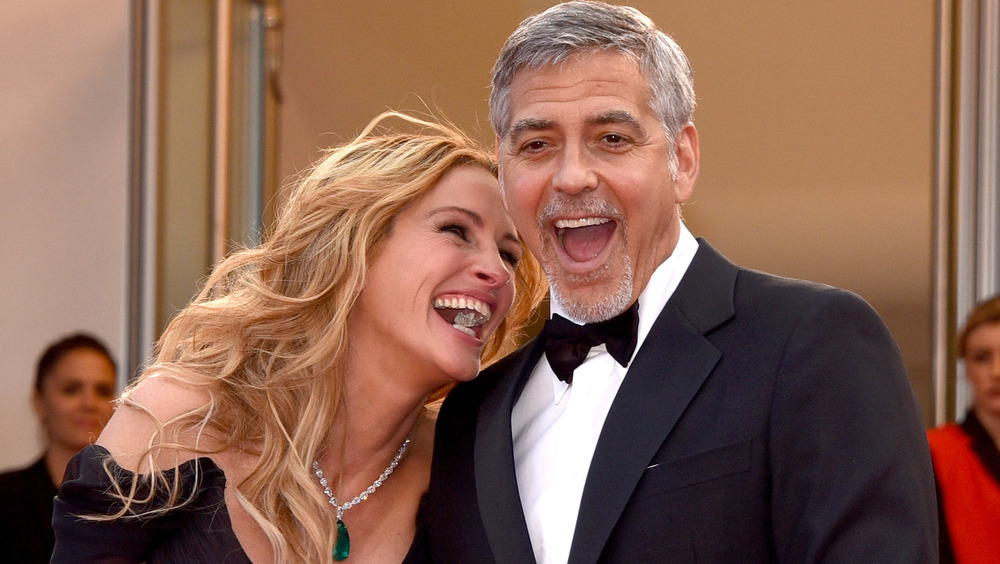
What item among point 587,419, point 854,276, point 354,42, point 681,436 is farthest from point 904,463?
point 354,42

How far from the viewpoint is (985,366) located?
3137 mm

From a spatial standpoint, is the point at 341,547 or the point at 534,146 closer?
the point at 534,146

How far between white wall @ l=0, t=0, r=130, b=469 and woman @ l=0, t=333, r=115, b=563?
1.7 inches

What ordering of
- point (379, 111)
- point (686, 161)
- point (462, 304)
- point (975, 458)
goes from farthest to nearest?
1. point (379, 111)
2. point (975, 458)
3. point (462, 304)
4. point (686, 161)

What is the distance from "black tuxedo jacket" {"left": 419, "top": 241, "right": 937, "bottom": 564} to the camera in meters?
1.46

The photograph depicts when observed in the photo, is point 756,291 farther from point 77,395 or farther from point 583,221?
point 77,395

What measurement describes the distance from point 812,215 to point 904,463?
2045 millimetres

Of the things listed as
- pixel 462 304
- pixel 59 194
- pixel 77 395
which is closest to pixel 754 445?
pixel 462 304

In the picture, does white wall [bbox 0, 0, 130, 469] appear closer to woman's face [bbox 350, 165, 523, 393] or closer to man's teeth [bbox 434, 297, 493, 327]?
woman's face [bbox 350, 165, 523, 393]

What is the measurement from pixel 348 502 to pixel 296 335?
14.2 inches

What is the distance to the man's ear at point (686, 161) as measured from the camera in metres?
1.86

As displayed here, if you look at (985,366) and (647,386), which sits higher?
(647,386)

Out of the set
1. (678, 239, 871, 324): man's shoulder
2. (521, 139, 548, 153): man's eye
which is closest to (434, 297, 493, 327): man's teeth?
(521, 139, 548, 153): man's eye

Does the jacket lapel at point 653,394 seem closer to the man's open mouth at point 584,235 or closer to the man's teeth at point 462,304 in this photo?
the man's open mouth at point 584,235
